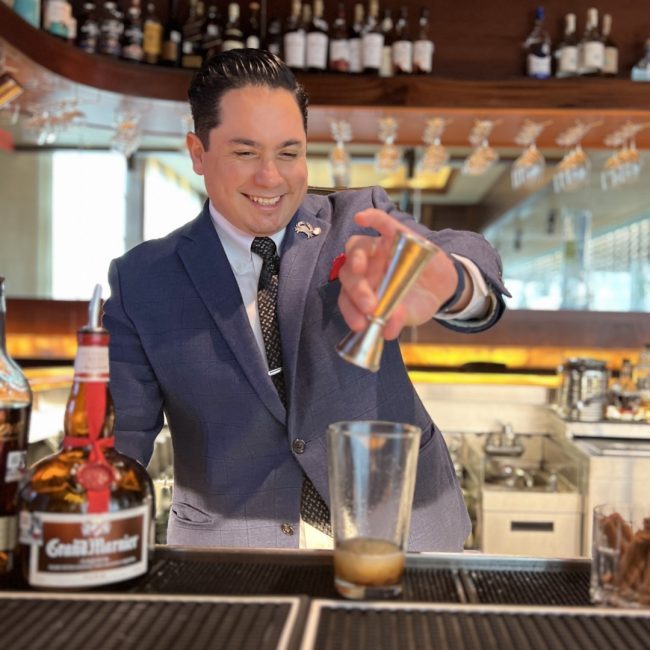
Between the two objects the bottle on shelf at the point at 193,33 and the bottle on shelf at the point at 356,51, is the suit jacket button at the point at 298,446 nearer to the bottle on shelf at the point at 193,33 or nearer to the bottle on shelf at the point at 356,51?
the bottle on shelf at the point at 356,51

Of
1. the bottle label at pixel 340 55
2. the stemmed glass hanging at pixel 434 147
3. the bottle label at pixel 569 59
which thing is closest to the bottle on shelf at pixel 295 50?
the bottle label at pixel 340 55

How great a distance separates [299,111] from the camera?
4.55 feet

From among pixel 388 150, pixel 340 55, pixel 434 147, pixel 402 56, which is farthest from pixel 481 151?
pixel 340 55

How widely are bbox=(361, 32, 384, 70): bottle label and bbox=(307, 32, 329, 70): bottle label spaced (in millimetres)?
Answer: 177

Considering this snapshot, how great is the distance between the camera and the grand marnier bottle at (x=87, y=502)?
2.61 feet

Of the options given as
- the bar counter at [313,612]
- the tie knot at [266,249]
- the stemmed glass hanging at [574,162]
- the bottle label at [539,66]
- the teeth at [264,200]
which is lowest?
the bar counter at [313,612]

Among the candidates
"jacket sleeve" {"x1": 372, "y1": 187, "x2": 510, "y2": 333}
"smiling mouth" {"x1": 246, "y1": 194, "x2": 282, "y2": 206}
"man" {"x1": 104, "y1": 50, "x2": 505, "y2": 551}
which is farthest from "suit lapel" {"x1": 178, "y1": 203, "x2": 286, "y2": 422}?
"jacket sleeve" {"x1": 372, "y1": 187, "x2": 510, "y2": 333}

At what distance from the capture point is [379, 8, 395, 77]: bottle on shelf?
3736 mm

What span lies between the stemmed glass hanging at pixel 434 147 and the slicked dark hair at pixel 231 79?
2.32m

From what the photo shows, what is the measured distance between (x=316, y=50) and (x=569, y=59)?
1102 mm

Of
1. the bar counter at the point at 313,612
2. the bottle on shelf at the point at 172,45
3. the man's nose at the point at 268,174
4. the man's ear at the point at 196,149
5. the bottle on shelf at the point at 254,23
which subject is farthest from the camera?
the bottle on shelf at the point at 254,23

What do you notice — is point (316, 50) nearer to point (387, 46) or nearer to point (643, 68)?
point (387, 46)

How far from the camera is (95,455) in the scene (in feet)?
2.72

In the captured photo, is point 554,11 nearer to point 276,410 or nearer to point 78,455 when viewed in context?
point 276,410
